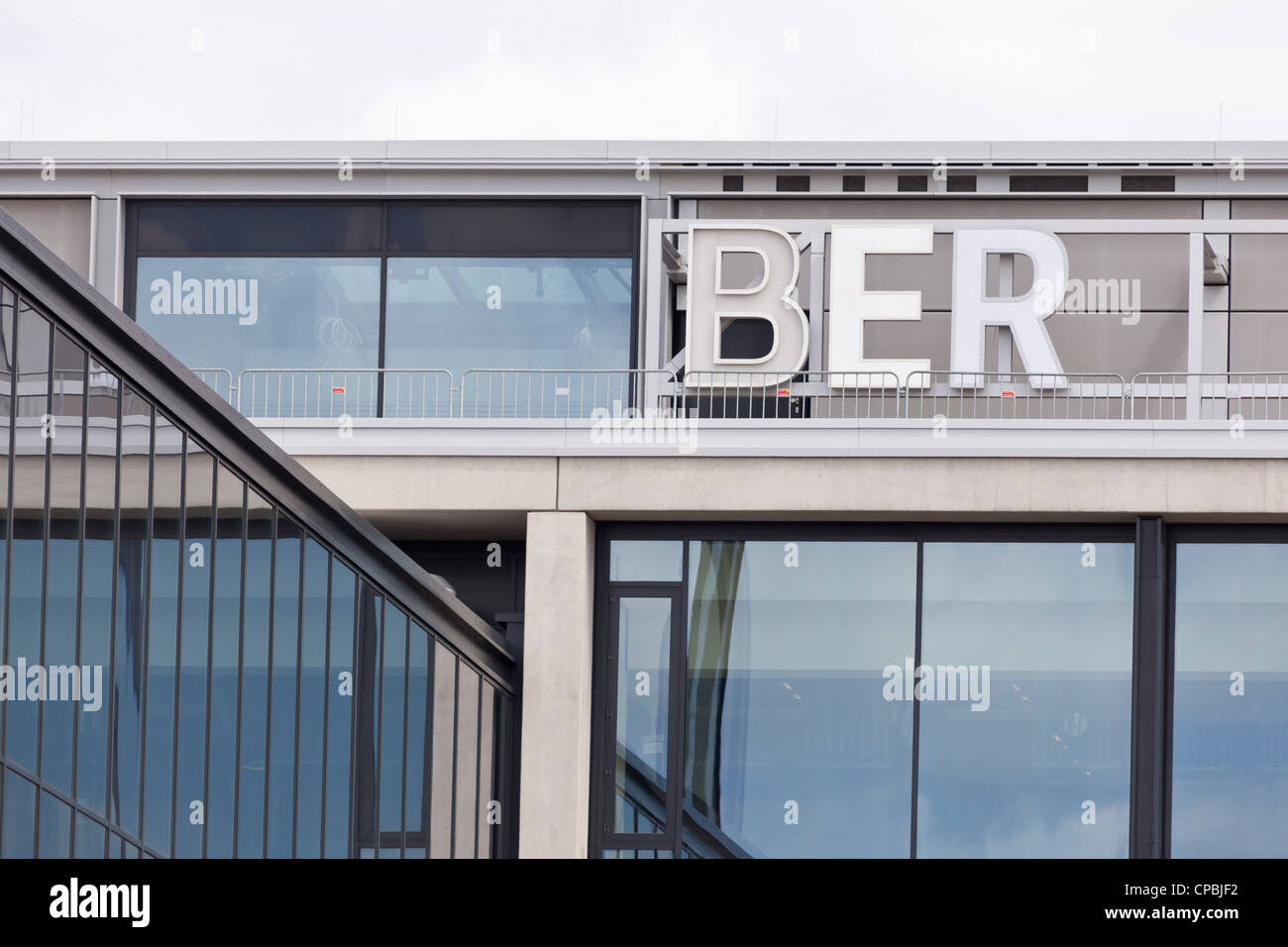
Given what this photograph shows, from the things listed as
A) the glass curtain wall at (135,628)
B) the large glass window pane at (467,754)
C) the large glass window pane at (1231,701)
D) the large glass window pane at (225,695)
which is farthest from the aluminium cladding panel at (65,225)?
the large glass window pane at (1231,701)

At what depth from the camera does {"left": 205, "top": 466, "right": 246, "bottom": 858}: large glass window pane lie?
17.1ft

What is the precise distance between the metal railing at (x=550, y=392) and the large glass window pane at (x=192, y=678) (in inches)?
305

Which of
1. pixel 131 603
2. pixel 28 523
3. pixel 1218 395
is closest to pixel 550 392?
pixel 1218 395

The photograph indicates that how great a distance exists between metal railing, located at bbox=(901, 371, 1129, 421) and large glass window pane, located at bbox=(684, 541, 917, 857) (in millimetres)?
1804

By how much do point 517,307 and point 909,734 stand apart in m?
5.65

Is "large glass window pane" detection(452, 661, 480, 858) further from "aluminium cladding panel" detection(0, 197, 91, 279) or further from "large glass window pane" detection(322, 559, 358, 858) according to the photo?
"aluminium cladding panel" detection(0, 197, 91, 279)

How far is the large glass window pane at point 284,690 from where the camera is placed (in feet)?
19.1

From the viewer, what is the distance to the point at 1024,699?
10664mm

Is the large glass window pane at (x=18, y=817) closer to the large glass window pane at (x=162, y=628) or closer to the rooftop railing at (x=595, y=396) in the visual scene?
the large glass window pane at (x=162, y=628)

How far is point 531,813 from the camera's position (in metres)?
10.1

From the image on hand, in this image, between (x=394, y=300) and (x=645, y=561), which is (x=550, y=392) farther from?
(x=645, y=561)
